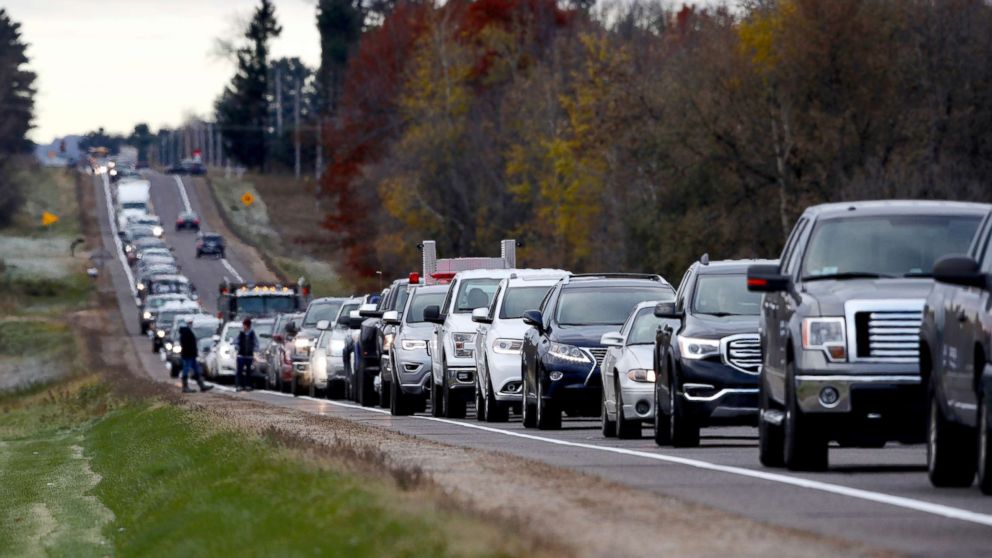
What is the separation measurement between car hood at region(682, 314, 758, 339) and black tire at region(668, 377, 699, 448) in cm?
50

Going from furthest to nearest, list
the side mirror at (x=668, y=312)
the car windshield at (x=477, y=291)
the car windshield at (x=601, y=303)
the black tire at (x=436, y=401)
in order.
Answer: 1. the black tire at (x=436, y=401)
2. the car windshield at (x=477, y=291)
3. the car windshield at (x=601, y=303)
4. the side mirror at (x=668, y=312)

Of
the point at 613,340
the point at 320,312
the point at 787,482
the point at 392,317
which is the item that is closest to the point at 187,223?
the point at 320,312

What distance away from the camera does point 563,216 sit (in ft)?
268

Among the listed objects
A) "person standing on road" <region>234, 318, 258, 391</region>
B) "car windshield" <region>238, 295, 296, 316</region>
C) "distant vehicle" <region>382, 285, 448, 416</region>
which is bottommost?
"person standing on road" <region>234, 318, 258, 391</region>

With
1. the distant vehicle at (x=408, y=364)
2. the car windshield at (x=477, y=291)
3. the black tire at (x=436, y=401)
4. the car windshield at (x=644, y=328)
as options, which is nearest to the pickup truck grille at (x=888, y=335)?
the car windshield at (x=644, y=328)

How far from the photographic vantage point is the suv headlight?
2562cm

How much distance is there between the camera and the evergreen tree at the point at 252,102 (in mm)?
193750

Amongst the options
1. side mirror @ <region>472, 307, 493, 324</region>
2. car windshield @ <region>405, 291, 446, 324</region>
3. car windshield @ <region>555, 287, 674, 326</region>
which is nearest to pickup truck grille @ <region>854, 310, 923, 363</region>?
car windshield @ <region>555, 287, 674, 326</region>

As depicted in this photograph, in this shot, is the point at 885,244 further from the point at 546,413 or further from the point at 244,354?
the point at 244,354

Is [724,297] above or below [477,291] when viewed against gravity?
above

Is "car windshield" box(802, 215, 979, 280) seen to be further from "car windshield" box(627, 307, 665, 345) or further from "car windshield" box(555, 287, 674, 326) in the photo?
"car windshield" box(555, 287, 674, 326)

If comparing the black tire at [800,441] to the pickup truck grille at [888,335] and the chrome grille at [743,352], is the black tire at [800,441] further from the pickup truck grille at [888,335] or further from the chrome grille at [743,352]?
the chrome grille at [743,352]

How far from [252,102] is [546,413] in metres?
171

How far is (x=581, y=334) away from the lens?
2605 centimetres
